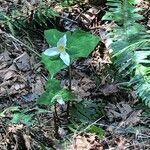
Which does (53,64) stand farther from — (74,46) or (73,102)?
(73,102)

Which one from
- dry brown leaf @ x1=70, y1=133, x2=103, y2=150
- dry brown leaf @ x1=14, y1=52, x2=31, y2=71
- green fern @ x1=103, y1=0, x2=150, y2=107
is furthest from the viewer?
dry brown leaf @ x1=14, y1=52, x2=31, y2=71

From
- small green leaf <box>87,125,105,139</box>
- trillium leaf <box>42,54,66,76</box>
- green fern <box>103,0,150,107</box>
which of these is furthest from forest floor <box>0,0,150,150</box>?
trillium leaf <box>42,54,66,76</box>

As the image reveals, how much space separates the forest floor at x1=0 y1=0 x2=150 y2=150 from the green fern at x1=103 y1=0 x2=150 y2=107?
5.4 inches

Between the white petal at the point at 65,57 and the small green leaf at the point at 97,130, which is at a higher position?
the white petal at the point at 65,57

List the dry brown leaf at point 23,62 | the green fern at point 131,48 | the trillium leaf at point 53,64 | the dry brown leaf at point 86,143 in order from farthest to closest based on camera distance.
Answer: the dry brown leaf at point 23,62 < the green fern at point 131,48 < the dry brown leaf at point 86,143 < the trillium leaf at point 53,64

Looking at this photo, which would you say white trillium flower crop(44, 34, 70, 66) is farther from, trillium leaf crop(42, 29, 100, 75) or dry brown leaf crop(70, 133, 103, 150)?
dry brown leaf crop(70, 133, 103, 150)

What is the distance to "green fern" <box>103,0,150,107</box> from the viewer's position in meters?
2.65

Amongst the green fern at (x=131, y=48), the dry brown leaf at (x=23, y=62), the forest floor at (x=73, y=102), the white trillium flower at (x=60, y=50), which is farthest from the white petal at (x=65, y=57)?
the dry brown leaf at (x=23, y=62)

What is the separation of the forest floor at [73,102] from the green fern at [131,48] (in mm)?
137

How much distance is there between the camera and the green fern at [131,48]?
2646 mm

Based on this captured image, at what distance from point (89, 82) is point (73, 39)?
26.8 inches

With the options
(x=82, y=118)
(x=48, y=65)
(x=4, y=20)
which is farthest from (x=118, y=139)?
(x=4, y=20)

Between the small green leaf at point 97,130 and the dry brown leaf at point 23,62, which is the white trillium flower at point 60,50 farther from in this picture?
the dry brown leaf at point 23,62

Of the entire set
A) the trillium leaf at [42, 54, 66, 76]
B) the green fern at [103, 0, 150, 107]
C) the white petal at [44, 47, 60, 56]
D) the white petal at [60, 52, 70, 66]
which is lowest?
the green fern at [103, 0, 150, 107]
